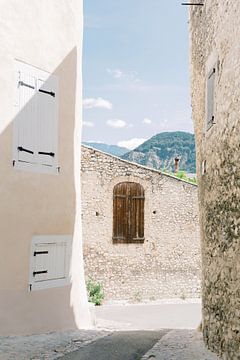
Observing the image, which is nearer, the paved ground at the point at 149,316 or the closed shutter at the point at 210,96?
the closed shutter at the point at 210,96

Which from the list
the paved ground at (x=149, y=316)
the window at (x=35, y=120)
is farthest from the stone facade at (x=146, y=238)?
the window at (x=35, y=120)

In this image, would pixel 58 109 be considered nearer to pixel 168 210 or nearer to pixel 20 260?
pixel 20 260

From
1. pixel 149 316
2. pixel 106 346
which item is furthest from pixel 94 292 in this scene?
pixel 106 346

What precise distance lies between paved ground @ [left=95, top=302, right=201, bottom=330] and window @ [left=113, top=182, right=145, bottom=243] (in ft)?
7.47

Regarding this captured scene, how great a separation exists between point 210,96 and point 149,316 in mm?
8252

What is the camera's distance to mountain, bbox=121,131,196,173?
130 m

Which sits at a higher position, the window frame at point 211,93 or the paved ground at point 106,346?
the window frame at point 211,93

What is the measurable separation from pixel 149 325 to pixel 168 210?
555 cm

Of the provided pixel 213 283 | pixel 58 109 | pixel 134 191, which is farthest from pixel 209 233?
pixel 134 191

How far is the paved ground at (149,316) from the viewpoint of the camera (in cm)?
1253

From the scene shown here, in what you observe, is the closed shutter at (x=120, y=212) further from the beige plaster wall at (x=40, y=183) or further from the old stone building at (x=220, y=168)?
the old stone building at (x=220, y=168)

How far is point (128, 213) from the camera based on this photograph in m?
17.1

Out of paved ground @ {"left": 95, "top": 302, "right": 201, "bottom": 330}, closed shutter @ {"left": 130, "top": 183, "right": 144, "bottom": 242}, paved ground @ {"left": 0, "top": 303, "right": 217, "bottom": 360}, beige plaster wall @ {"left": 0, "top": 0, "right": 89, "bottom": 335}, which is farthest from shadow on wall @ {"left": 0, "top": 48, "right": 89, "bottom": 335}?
closed shutter @ {"left": 130, "top": 183, "right": 144, "bottom": 242}

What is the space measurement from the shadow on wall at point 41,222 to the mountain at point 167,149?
11467 centimetres
